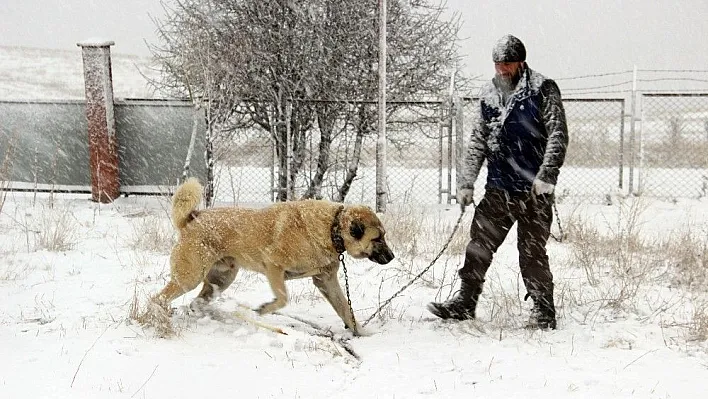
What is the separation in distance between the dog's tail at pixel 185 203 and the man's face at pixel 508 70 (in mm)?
2184

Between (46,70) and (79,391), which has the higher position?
(46,70)

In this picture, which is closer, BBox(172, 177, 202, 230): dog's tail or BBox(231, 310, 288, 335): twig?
BBox(231, 310, 288, 335): twig

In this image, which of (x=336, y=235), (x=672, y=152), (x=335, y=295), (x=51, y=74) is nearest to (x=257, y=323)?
(x=335, y=295)

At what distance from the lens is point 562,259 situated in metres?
6.35

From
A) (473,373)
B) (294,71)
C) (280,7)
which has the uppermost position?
(280,7)

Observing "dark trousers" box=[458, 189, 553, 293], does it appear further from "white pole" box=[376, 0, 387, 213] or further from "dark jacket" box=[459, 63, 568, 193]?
"white pole" box=[376, 0, 387, 213]

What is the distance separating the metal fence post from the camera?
9953mm

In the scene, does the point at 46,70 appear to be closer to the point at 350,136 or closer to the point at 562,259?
the point at 350,136

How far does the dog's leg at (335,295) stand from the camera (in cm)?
451

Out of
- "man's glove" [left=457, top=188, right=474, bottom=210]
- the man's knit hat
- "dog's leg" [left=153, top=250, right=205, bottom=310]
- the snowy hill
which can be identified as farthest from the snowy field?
the snowy hill

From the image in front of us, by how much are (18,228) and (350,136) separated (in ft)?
18.6

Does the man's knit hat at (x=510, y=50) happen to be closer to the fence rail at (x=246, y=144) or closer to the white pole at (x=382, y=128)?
the white pole at (x=382, y=128)

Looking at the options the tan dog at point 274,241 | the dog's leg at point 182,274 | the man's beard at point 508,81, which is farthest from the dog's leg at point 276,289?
the man's beard at point 508,81

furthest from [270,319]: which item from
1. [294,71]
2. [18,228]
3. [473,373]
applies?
[294,71]
